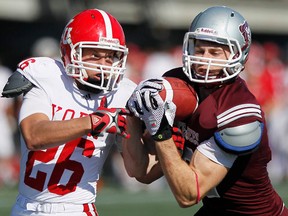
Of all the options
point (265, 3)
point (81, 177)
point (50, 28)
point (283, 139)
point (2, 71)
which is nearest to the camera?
point (81, 177)

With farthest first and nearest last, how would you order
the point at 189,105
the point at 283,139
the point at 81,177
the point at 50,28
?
the point at 50,28, the point at 283,139, the point at 81,177, the point at 189,105

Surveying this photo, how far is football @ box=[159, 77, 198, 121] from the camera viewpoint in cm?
360

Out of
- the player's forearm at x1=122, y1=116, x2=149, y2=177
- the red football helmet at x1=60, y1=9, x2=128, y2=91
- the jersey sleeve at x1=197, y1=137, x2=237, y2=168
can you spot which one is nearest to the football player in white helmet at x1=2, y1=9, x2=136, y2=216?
the red football helmet at x1=60, y1=9, x2=128, y2=91

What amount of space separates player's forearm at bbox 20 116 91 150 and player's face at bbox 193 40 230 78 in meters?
0.57

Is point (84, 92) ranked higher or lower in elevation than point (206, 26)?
lower

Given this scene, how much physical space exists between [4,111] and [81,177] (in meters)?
5.69

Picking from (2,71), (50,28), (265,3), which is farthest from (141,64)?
(265,3)

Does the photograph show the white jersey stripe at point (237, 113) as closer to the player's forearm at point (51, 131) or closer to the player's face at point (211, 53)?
the player's face at point (211, 53)

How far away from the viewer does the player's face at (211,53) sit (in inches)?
145

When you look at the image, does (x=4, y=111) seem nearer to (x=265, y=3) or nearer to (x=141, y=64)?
(x=141, y=64)

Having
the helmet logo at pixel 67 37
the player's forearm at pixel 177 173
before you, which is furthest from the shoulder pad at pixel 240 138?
the helmet logo at pixel 67 37

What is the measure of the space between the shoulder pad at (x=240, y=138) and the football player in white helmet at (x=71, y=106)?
60 cm

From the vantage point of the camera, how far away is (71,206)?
3.89 meters

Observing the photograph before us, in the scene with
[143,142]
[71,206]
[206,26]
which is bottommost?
[71,206]
